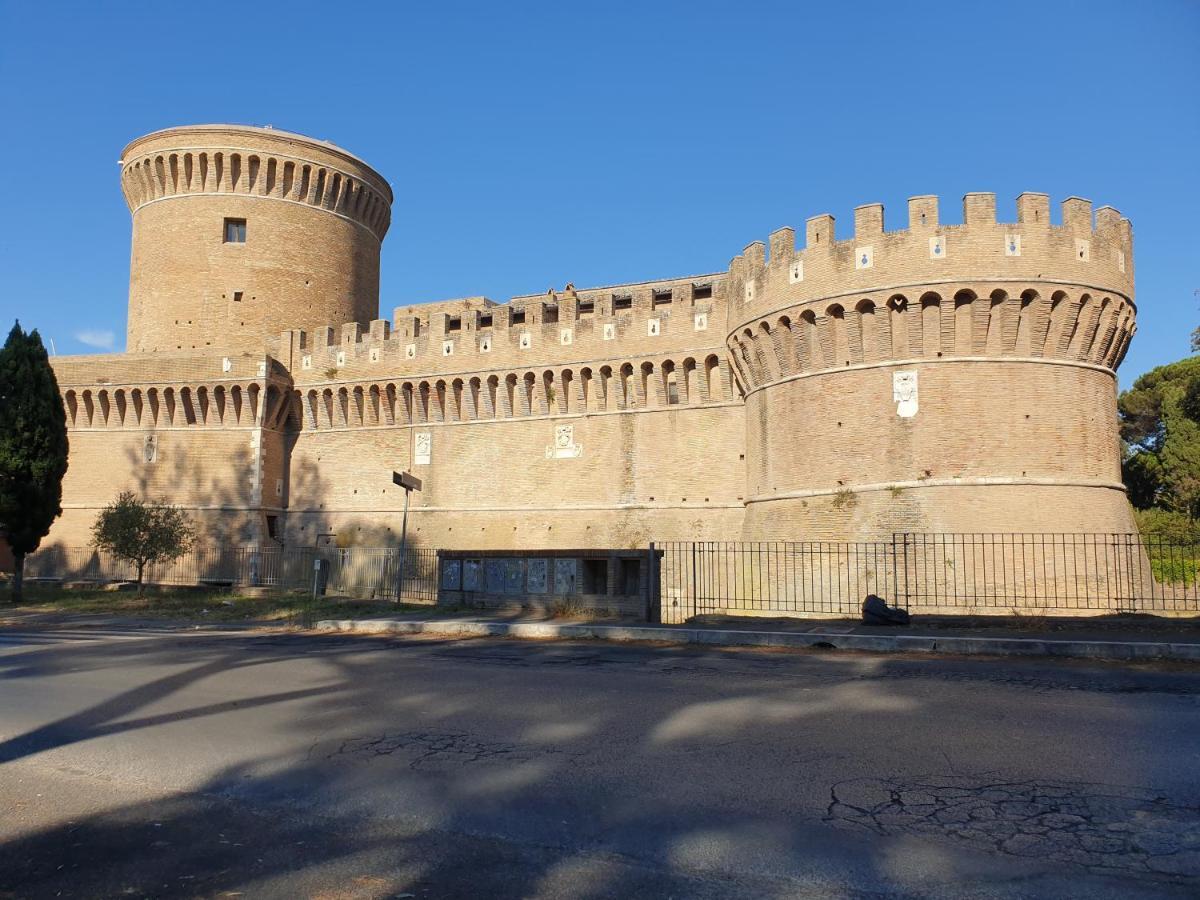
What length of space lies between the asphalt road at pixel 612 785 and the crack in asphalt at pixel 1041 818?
0.02m

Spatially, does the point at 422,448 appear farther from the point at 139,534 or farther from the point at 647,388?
the point at 139,534

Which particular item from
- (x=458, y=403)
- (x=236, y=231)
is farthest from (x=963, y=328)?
(x=236, y=231)

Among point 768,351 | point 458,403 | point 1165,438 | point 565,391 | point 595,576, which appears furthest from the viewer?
point 1165,438

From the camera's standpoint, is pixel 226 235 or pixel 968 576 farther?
pixel 226 235

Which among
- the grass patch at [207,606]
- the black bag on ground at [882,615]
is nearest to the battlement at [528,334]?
the grass patch at [207,606]

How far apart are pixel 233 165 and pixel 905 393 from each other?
24.7 m

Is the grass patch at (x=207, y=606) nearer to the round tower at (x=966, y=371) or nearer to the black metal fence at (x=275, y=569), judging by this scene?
the black metal fence at (x=275, y=569)

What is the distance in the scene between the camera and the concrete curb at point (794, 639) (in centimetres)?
1095

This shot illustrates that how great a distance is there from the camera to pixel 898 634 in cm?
1264

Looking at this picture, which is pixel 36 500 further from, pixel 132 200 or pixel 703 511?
pixel 703 511

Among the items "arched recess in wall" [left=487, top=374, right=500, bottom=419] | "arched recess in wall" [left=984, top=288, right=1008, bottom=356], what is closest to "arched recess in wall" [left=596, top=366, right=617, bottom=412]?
"arched recess in wall" [left=487, top=374, right=500, bottom=419]

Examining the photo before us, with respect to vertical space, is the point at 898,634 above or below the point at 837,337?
below

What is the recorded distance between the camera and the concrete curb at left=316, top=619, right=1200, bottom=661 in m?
11.0

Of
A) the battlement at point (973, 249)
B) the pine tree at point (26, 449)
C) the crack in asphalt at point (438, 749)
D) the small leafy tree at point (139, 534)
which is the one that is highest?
the battlement at point (973, 249)
